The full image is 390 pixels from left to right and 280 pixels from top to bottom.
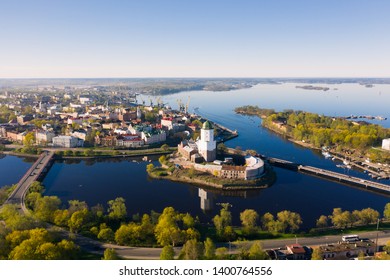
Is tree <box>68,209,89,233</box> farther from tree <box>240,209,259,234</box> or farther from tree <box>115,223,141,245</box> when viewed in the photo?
tree <box>240,209,259,234</box>

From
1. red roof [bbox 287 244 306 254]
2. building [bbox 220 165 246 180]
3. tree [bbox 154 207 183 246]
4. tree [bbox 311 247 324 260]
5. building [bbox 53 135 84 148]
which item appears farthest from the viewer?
building [bbox 53 135 84 148]

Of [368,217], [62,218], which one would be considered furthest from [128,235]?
[368,217]

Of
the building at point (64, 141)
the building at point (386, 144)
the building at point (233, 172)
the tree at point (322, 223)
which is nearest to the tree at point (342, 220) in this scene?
the tree at point (322, 223)

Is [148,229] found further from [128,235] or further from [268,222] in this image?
[268,222]

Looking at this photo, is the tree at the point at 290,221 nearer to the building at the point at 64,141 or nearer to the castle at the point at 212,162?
the castle at the point at 212,162

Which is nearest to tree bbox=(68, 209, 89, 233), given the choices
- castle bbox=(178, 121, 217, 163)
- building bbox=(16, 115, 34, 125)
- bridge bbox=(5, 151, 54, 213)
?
bridge bbox=(5, 151, 54, 213)

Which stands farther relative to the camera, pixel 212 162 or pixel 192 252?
pixel 212 162

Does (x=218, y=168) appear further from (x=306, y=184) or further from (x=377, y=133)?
(x=377, y=133)
